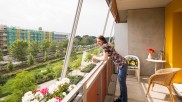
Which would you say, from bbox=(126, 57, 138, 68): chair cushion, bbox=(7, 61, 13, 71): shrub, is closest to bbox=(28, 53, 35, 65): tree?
bbox=(7, 61, 13, 71): shrub

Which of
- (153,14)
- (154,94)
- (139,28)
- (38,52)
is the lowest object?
(154,94)

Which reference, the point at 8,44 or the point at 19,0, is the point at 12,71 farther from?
the point at 19,0

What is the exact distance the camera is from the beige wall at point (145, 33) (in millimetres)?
6547

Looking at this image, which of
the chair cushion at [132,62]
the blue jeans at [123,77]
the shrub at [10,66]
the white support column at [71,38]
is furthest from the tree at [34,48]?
the chair cushion at [132,62]

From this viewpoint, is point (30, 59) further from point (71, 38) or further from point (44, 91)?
point (71, 38)

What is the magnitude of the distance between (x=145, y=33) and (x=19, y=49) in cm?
612

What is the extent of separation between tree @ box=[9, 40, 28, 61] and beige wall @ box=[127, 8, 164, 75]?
5.99 m

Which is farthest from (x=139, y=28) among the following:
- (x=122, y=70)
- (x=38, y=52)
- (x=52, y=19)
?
(x=38, y=52)

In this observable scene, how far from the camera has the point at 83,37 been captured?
9.75 ft

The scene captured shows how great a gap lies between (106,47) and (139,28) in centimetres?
380

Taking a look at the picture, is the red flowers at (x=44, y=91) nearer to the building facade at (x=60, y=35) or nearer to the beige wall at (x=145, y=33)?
the building facade at (x=60, y=35)

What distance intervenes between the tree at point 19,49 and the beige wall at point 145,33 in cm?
599

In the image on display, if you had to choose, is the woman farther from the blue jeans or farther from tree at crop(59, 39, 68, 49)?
tree at crop(59, 39, 68, 49)

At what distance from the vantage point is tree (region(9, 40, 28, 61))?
1.20 meters
